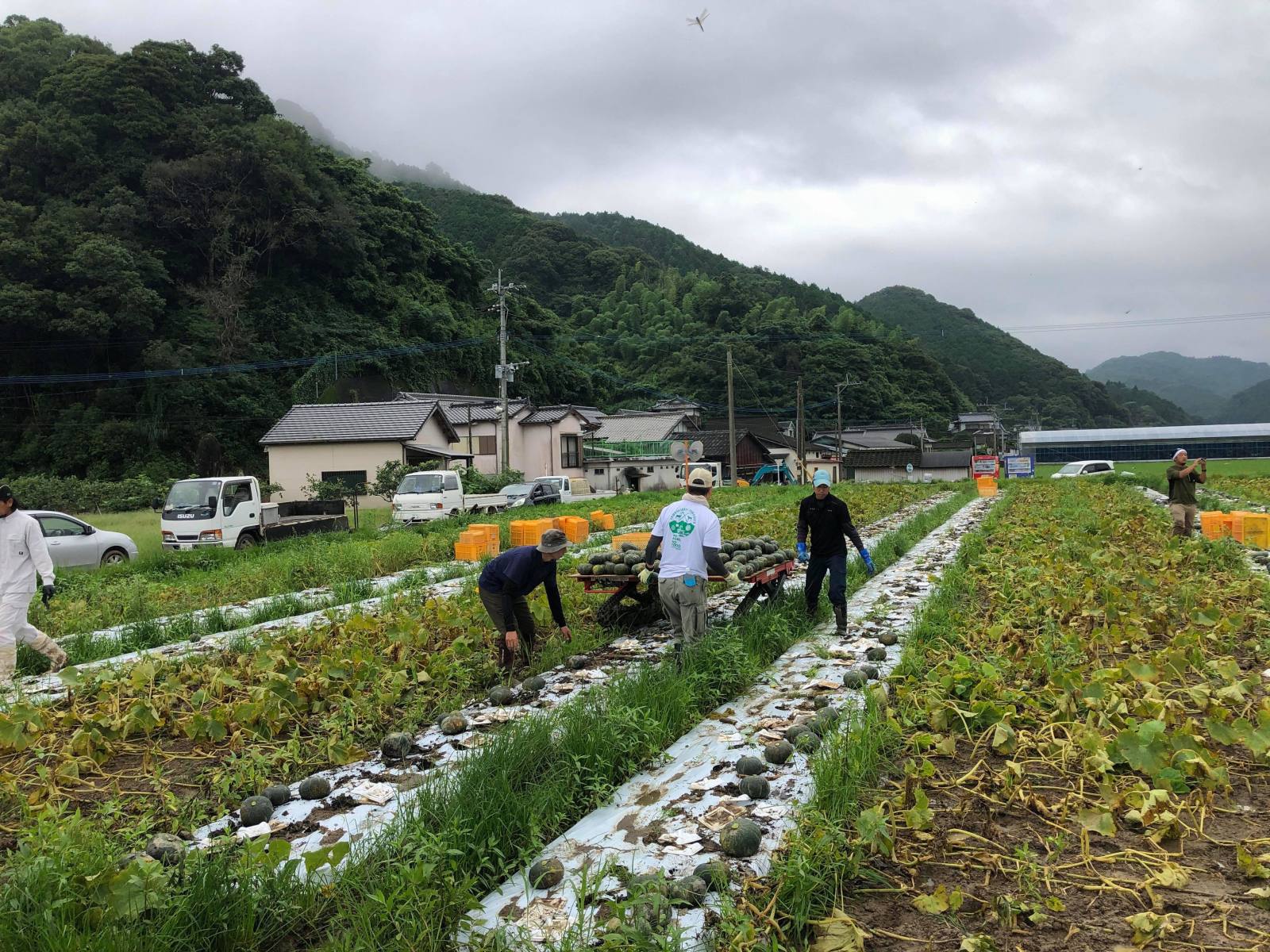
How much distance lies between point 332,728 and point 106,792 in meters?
1.29

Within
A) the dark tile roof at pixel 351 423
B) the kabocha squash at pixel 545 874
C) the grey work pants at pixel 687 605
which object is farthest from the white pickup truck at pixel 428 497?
the kabocha squash at pixel 545 874

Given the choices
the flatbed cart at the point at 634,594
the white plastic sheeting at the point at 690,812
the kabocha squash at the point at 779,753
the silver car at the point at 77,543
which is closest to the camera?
the white plastic sheeting at the point at 690,812

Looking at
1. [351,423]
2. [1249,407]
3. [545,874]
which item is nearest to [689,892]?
[545,874]

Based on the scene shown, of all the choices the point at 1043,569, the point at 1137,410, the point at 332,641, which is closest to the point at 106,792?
the point at 332,641

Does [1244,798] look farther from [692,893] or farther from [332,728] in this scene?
[332,728]

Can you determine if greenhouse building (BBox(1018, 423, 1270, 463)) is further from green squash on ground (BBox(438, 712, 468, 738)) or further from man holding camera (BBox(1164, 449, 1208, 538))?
green squash on ground (BBox(438, 712, 468, 738))

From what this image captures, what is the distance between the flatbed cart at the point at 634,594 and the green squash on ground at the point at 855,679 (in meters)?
1.96

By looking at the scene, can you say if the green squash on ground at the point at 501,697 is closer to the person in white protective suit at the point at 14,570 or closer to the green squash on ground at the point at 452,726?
the green squash on ground at the point at 452,726

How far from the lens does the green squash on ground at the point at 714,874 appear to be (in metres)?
3.58

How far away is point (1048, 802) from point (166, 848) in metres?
4.41

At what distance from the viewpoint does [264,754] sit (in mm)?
5336

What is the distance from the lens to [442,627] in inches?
329

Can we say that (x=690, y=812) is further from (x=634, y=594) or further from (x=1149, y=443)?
(x=1149, y=443)

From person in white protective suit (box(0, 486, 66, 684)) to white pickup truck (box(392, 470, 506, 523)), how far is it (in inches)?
605
